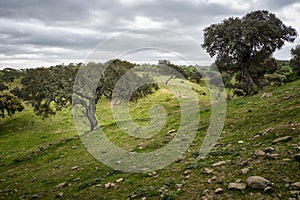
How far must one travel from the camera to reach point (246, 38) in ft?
103

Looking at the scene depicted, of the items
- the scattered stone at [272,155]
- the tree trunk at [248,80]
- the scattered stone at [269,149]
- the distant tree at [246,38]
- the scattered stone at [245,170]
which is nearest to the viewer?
the scattered stone at [245,170]

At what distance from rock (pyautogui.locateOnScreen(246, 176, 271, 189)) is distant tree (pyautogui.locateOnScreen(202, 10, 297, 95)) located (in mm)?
26317

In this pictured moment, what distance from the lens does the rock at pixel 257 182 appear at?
6.88 meters

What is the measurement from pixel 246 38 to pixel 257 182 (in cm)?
2739

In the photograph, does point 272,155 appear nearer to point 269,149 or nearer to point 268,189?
point 269,149

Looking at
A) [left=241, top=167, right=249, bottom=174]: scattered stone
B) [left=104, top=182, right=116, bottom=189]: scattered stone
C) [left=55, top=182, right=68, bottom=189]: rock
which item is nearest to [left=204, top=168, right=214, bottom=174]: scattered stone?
[left=241, top=167, right=249, bottom=174]: scattered stone

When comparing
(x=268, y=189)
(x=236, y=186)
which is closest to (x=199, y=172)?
(x=236, y=186)

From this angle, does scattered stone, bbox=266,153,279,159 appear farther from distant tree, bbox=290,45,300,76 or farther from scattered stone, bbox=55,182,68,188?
distant tree, bbox=290,45,300,76

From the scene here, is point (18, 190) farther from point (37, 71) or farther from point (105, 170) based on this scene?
point (37, 71)

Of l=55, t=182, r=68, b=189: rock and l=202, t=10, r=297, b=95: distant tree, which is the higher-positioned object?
l=202, t=10, r=297, b=95: distant tree

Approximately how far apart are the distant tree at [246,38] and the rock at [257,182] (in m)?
26.3

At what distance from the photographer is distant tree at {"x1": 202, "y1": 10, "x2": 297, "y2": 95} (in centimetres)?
3175

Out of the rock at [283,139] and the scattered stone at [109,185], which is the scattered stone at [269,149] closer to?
the rock at [283,139]

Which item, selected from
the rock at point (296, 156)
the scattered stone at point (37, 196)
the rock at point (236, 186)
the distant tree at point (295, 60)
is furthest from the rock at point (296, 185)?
the distant tree at point (295, 60)
